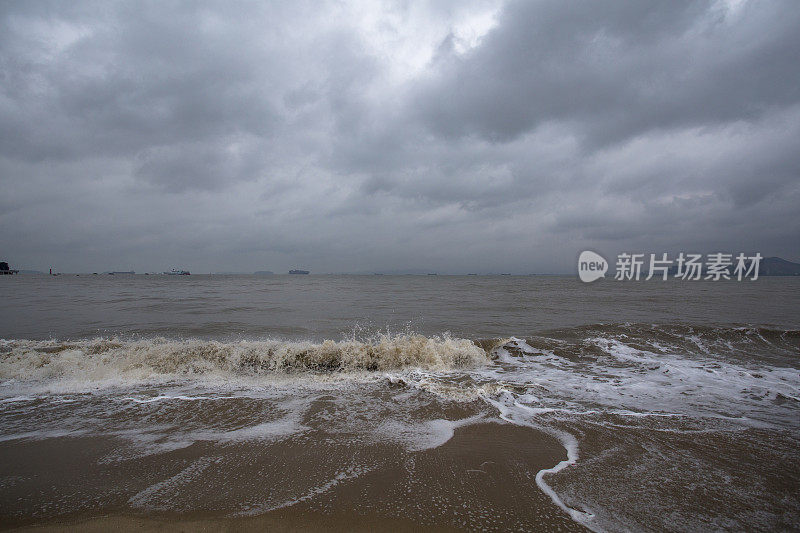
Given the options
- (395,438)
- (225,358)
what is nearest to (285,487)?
(395,438)

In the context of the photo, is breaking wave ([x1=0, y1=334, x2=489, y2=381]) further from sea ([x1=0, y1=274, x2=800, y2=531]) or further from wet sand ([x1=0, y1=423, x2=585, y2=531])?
wet sand ([x1=0, y1=423, x2=585, y2=531])

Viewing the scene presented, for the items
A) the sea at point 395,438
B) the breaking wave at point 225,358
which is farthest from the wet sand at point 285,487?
the breaking wave at point 225,358

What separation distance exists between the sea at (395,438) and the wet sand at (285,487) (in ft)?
0.05

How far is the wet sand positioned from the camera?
2.61 meters

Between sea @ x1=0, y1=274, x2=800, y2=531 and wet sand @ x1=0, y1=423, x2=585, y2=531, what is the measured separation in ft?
0.05

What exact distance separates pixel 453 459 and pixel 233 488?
2.09 metres

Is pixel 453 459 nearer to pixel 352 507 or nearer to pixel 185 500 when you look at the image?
pixel 352 507

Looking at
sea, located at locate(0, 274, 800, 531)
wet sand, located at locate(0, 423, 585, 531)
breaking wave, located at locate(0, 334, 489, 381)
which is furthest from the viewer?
breaking wave, located at locate(0, 334, 489, 381)

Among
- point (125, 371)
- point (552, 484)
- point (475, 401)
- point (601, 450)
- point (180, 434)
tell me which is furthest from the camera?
point (125, 371)

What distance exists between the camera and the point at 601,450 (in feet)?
12.3

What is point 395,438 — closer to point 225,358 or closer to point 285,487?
point 285,487

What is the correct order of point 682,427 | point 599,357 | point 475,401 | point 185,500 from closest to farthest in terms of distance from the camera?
1. point 185,500
2. point 682,427
3. point 475,401
4. point 599,357

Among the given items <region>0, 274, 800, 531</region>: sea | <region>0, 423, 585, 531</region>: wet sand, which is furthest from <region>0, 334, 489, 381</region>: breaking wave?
<region>0, 423, 585, 531</region>: wet sand

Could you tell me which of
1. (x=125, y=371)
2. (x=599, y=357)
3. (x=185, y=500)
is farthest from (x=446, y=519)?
(x=599, y=357)
